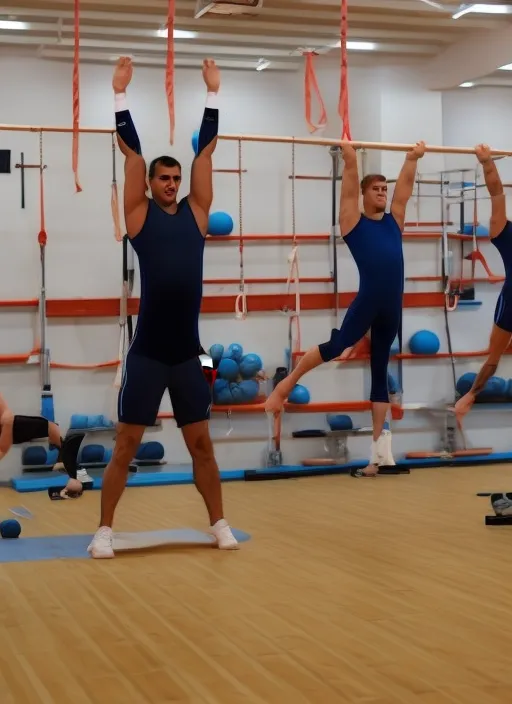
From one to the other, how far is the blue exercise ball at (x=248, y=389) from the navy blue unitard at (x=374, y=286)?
8.44 ft

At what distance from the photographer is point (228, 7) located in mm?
7266

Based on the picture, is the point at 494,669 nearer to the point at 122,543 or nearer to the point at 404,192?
the point at 122,543

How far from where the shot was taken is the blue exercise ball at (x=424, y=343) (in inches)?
366

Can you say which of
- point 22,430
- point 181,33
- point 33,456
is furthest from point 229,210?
point 22,430

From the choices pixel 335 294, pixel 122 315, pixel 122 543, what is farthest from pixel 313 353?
pixel 335 294

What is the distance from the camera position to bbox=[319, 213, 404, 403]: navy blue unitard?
5988mm

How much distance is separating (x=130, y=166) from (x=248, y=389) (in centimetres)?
395

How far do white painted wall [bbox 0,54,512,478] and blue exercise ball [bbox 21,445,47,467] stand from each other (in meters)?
0.20

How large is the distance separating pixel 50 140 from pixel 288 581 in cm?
544

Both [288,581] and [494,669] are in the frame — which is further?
[288,581]

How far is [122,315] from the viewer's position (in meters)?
8.42

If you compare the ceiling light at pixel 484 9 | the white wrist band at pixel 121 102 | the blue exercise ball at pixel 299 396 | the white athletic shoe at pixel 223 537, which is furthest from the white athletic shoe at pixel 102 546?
the ceiling light at pixel 484 9

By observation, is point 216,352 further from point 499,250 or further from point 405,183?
point 499,250

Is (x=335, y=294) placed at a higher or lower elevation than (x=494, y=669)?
higher
